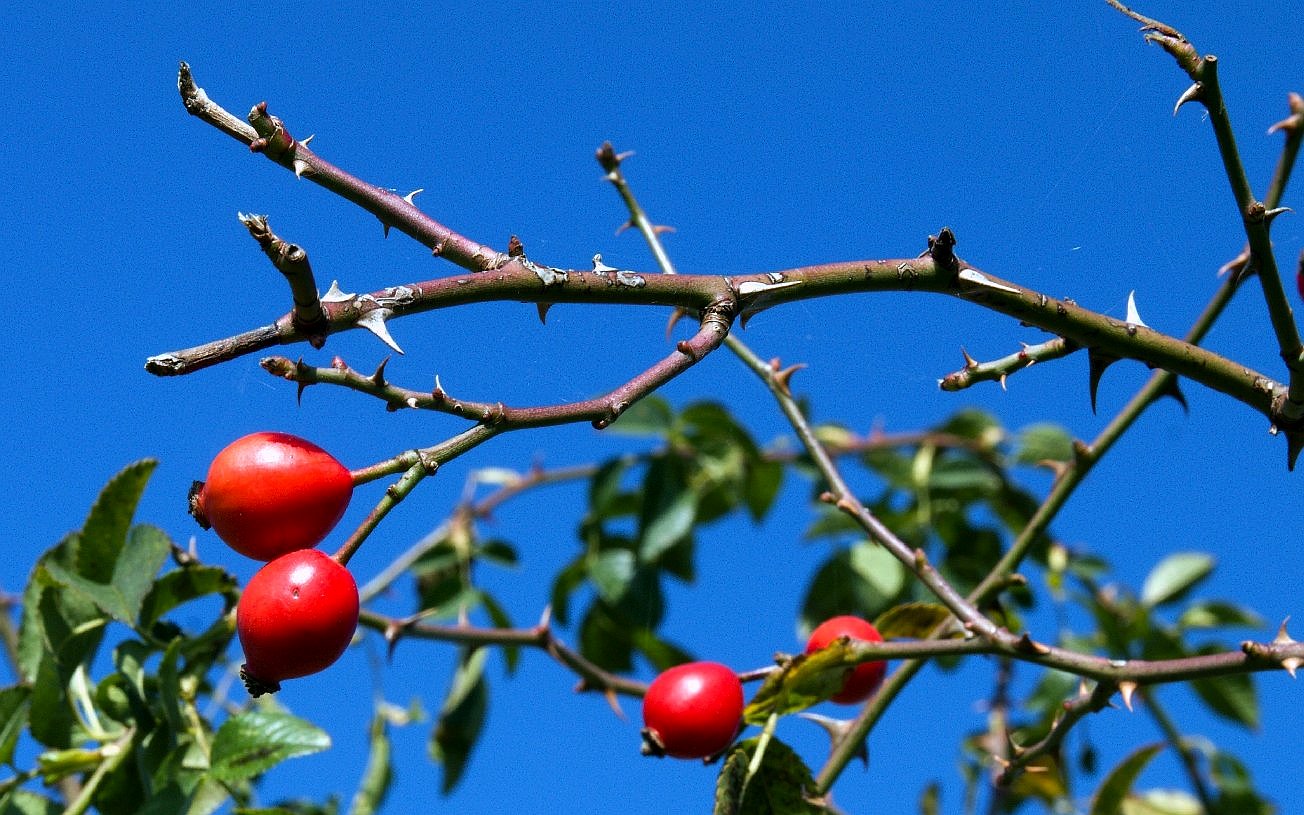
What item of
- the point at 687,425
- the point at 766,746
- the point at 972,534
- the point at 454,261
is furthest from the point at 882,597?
the point at 454,261

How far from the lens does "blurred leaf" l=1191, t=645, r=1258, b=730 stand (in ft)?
11.8

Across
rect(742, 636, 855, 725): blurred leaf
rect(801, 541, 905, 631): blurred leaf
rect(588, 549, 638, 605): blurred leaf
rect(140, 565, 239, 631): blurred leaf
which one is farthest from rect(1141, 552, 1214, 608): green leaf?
rect(140, 565, 239, 631): blurred leaf

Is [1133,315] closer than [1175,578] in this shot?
Yes

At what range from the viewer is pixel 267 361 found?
137 centimetres

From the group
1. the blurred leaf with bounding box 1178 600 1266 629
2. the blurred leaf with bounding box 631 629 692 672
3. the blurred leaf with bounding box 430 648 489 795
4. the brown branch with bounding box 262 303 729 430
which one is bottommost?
the brown branch with bounding box 262 303 729 430

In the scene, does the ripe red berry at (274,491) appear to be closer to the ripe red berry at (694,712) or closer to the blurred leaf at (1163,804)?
the ripe red berry at (694,712)

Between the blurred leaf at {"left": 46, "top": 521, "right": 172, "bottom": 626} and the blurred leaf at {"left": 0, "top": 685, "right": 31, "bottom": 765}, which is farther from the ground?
the blurred leaf at {"left": 46, "top": 521, "right": 172, "bottom": 626}

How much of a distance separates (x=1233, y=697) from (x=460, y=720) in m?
2.19

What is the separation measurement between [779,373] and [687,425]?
4.46 ft

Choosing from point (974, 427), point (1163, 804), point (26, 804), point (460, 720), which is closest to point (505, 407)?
point (26, 804)

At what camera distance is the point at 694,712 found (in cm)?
206

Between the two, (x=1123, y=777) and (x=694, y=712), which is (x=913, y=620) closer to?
(x=694, y=712)

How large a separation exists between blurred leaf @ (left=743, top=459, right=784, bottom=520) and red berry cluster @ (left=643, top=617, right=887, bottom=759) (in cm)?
170

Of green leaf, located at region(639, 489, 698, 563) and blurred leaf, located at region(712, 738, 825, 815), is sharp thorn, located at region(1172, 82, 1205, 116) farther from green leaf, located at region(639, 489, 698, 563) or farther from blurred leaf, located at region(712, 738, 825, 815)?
green leaf, located at region(639, 489, 698, 563)
